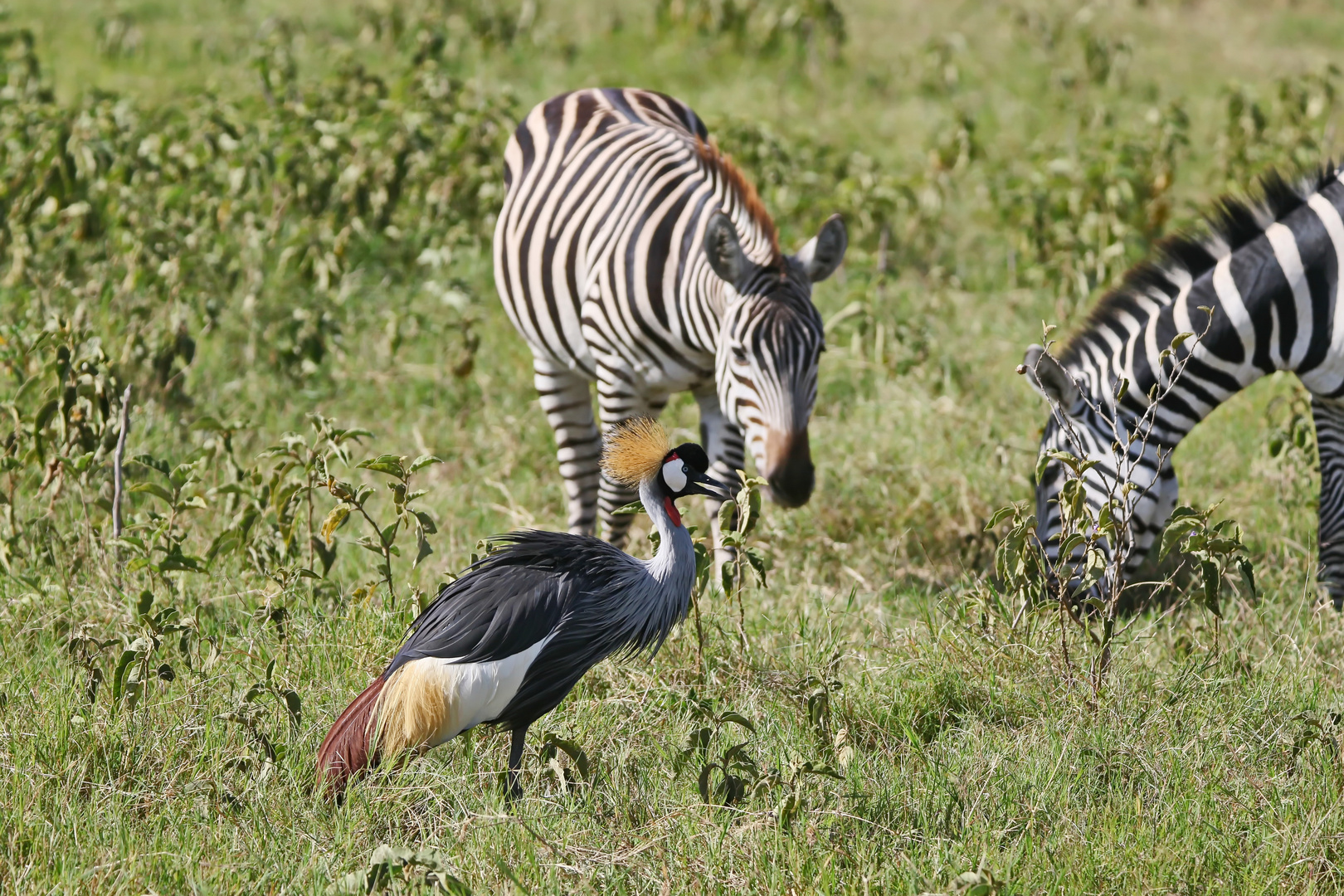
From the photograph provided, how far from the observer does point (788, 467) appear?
4.45m

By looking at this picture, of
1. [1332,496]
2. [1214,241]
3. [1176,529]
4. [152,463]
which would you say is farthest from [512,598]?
[1332,496]

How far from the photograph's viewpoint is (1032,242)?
786cm

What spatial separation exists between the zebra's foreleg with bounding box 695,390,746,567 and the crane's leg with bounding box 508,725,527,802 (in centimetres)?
188

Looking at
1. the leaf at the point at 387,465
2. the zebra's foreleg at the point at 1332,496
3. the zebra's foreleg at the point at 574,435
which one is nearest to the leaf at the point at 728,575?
the leaf at the point at 387,465

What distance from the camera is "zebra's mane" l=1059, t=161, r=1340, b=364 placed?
180 inches

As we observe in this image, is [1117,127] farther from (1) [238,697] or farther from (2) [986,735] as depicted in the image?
(1) [238,697]

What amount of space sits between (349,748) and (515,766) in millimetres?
419

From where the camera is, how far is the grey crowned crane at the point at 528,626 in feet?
10.3

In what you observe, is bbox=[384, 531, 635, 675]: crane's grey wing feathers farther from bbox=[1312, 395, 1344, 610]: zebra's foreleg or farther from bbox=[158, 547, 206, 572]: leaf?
bbox=[1312, 395, 1344, 610]: zebra's foreleg

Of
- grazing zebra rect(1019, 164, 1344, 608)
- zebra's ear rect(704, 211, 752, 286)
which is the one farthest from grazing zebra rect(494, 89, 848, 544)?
grazing zebra rect(1019, 164, 1344, 608)

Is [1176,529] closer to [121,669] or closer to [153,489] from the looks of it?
[121,669]

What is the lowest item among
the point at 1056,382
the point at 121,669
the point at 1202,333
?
the point at 121,669

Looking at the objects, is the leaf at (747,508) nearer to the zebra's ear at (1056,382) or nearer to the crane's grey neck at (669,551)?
the crane's grey neck at (669,551)

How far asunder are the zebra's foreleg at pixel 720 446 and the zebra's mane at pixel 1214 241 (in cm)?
126
